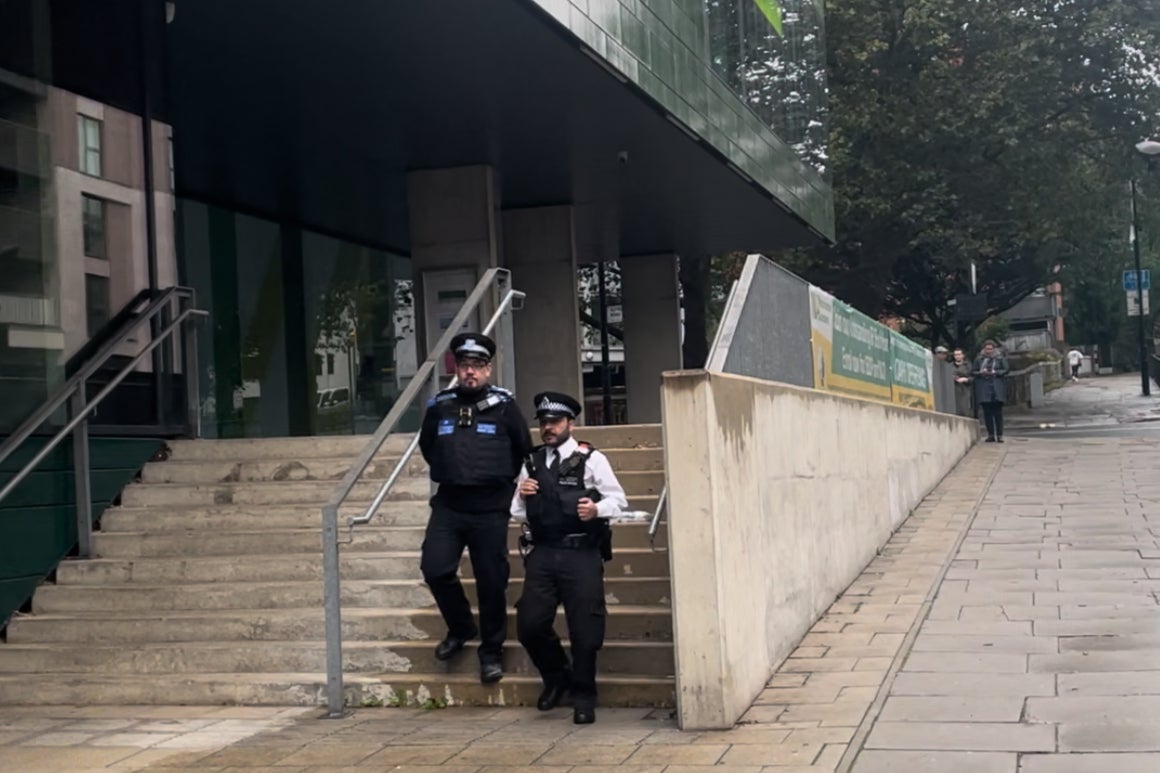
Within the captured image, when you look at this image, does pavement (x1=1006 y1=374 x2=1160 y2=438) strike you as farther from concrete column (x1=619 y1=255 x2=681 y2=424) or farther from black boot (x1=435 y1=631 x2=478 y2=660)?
black boot (x1=435 y1=631 x2=478 y2=660)

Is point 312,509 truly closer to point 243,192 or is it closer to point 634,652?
point 634,652

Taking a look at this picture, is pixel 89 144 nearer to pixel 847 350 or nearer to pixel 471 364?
pixel 471 364

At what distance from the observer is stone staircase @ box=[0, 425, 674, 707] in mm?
7359

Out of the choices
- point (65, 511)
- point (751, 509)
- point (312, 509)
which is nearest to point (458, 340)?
point (751, 509)

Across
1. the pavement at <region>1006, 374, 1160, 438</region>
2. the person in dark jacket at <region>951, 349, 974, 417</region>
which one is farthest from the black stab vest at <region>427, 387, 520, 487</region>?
the pavement at <region>1006, 374, 1160, 438</region>

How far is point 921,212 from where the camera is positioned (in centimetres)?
2927

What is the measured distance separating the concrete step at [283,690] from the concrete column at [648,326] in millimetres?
15803

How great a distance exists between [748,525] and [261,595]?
320cm

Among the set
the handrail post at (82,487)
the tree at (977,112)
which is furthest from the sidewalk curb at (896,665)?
the tree at (977,112)

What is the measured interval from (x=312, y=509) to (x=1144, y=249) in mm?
53027

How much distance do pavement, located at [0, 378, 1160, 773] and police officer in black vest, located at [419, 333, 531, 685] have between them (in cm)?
59

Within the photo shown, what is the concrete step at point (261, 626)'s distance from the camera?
741 cm

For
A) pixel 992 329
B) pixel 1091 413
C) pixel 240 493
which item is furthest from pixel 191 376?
pixel 992 329

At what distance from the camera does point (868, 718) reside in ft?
20.4
